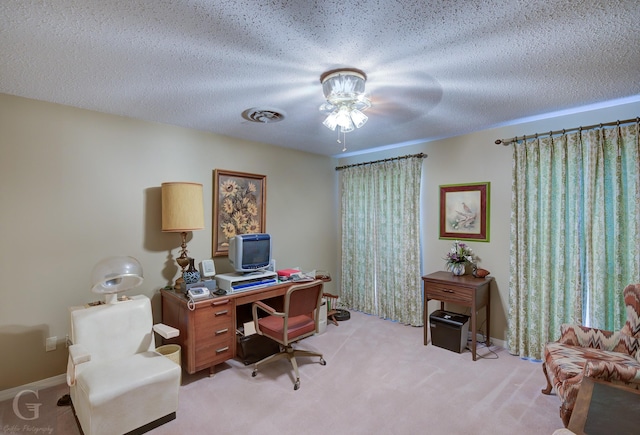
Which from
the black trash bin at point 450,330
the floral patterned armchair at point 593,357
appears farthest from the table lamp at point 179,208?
the floral patterned armchair at point 593,357

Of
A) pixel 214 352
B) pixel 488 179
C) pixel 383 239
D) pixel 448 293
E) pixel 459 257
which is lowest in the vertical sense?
pixel 214 352

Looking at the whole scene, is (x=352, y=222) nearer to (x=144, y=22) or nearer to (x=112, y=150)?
(x=112, y=150)

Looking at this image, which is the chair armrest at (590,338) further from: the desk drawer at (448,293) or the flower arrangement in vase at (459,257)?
the flower arrangement in vase at (459,257)

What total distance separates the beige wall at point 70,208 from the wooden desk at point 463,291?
8.07ft

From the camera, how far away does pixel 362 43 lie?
1.71 metres

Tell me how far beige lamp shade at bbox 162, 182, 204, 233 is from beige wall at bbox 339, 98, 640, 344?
288cm

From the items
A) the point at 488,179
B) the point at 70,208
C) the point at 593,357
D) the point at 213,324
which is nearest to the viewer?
the point at 593,357

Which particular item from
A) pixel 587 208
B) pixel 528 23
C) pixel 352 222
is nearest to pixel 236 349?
pixel 352 222

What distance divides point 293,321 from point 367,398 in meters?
0.90

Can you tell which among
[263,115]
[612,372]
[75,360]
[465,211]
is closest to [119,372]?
[75,360]

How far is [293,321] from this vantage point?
2.85m

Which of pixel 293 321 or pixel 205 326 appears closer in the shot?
pixel 205 326

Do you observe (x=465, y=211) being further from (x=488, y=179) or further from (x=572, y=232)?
(x=572, y=232)

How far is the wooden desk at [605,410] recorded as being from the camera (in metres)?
1.36
